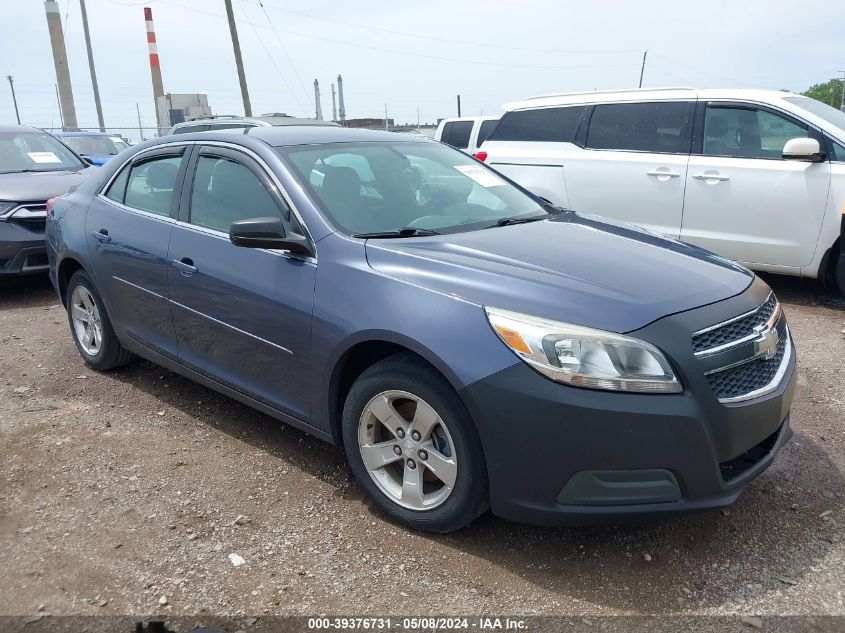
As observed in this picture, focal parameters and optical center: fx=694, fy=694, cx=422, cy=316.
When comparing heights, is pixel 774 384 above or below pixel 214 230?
below

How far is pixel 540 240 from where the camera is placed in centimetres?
319

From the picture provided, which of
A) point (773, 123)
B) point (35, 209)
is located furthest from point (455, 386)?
point (35, 209)

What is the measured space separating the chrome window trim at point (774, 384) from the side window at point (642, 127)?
3999 millimetres

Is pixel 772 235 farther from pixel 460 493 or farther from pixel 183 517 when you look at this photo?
pixel 183 517

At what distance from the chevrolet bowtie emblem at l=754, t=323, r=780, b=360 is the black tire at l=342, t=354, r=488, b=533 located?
1.14 m

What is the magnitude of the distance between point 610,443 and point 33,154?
792 cm

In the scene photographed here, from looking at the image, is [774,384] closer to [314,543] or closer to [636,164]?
[314,543]

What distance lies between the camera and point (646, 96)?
6797 millimetres

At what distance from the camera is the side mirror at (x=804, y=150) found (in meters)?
5.70

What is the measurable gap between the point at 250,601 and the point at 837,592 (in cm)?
208

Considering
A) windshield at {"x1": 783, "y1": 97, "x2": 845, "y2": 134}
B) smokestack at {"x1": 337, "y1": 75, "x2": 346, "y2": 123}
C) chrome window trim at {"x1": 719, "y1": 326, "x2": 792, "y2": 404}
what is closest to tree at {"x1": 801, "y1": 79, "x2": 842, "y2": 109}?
smokestack at {"x1": 337, "y1": 75, "x2": 346, "y2": 123}

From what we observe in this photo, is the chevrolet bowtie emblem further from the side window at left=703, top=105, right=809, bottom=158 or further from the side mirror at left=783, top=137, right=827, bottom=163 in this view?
the side window at left=703, top=105, right=809, bottom=158

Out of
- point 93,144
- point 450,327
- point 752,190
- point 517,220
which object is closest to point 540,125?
point 752,190

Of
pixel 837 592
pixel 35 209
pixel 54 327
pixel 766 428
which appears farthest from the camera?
pixel 35 209
